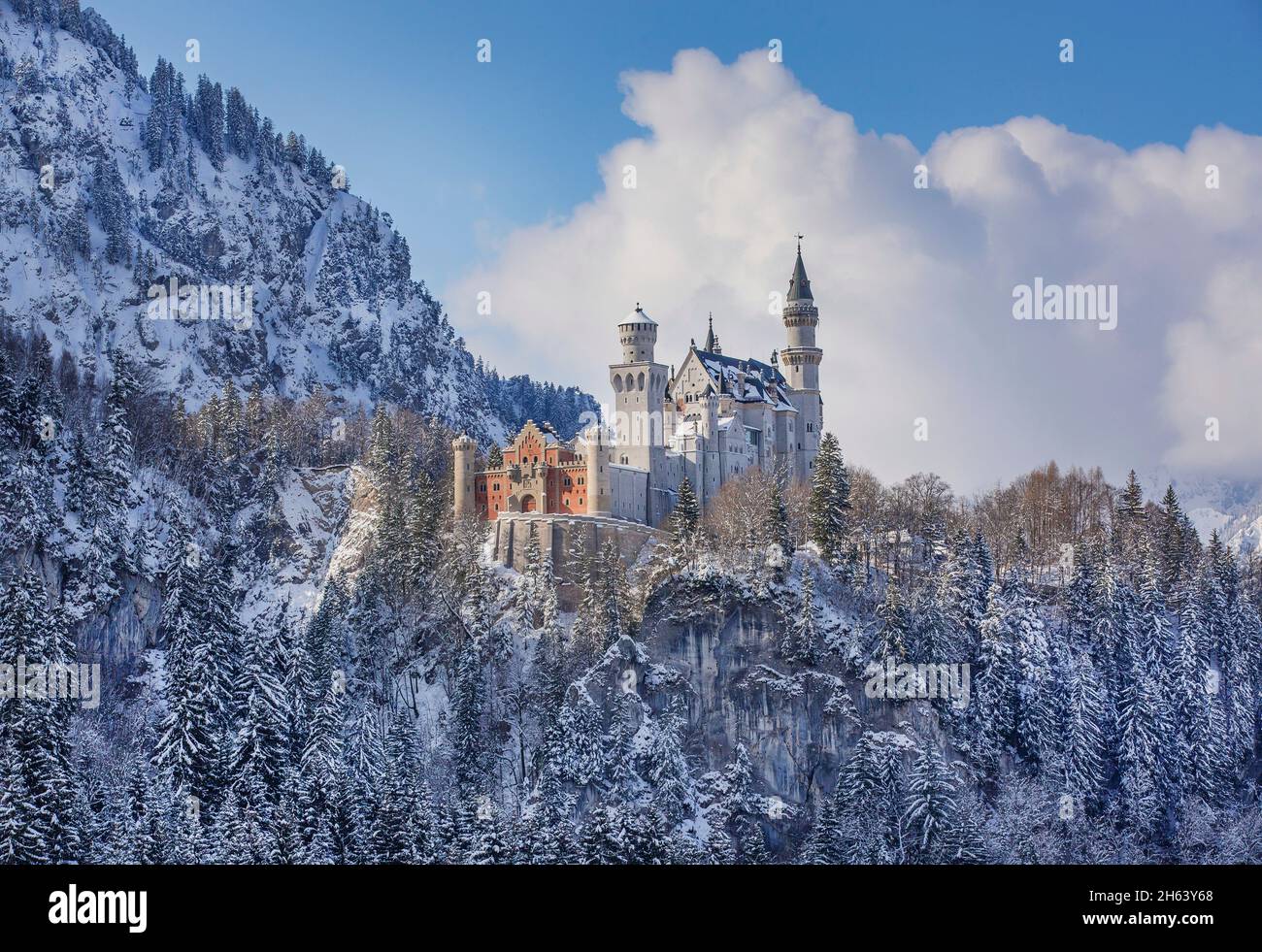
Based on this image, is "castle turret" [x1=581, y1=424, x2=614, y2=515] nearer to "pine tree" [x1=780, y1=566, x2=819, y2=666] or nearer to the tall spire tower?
"pine tree" [x1=780, y1=566, x2=819, y2=666]

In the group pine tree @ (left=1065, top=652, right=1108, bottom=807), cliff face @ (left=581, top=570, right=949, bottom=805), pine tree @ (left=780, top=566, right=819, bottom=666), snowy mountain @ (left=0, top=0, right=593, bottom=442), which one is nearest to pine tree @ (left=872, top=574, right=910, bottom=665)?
cliff face @ (left=581, top=570, right=949, bottom=805)

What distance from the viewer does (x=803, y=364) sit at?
127m

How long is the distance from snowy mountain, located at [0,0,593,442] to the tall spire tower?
146ft

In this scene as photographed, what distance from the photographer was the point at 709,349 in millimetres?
136500

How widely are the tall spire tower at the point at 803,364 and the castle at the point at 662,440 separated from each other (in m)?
0.09

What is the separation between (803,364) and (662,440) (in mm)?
22298

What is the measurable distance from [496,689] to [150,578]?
26.1 meters

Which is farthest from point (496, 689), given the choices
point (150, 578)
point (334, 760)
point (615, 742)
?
point (150, 578)

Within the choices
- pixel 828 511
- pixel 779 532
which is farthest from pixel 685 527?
pixel 828 511

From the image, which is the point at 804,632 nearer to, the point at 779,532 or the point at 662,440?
the point at 779,532

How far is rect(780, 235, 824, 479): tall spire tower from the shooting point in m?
123

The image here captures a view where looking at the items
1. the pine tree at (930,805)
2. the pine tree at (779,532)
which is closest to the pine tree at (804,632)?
the pine tree at (779,532)
